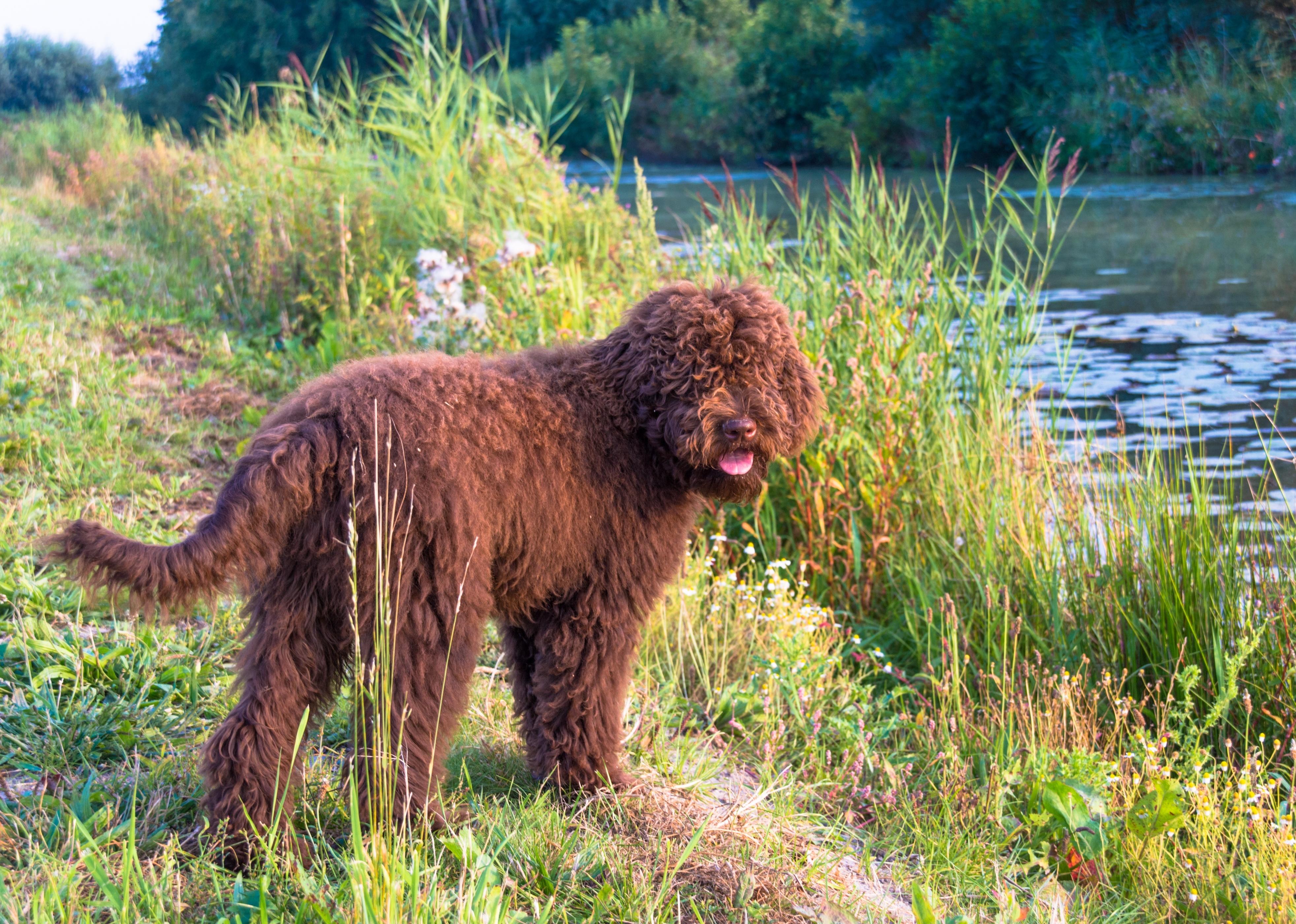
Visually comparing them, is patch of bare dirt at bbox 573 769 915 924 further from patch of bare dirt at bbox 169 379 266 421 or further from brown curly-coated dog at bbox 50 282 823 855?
patch of bare dirt at bbox 169 379 266 421

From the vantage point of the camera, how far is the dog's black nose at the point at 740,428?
2.97m

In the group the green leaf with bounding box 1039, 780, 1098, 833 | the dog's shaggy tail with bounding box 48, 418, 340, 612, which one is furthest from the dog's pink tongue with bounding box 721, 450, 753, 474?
the green leaf with bounding box 1039, 780, 1098, 833

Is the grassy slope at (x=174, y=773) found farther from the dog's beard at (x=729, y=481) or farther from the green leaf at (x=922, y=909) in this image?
the dog's beard at (x=729, y=481)

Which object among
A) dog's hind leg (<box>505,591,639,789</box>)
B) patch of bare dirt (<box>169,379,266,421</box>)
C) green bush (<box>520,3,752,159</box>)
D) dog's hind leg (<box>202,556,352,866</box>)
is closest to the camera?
dog's hind leg (<box>202,556,352,866</box>)

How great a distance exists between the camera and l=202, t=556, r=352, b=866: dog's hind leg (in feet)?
8.70

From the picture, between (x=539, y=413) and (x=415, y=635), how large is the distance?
691 mm

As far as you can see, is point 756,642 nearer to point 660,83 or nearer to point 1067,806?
point 1067,806

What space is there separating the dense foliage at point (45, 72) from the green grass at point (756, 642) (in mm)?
40584

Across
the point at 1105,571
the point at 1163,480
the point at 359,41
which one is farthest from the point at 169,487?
the point at 359,41

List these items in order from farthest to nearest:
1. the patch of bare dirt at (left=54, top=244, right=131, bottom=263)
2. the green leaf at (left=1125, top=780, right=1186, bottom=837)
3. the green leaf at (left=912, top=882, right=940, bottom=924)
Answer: the patch of bare dirt at (left=54, top=244, right=131, bottom=263)
the green leaf at (left=1125, top=780, right=1186, bottom=837)
the green leaf at (left=912, top=882, right=940, bottom=924)

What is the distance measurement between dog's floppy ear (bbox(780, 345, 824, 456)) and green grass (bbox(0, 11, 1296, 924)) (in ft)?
3.68

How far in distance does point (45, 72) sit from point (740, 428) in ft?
168

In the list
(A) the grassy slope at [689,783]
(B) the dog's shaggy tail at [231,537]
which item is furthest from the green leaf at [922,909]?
(B) the dog's shaggy tail at [231,537]

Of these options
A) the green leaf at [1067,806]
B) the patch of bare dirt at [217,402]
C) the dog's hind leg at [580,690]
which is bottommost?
the green leaf at [1067,806]
